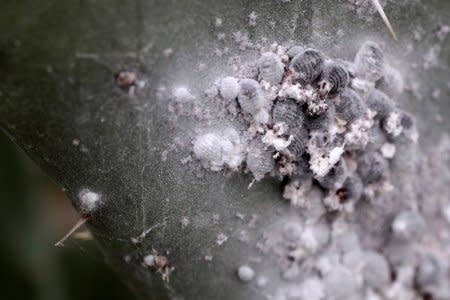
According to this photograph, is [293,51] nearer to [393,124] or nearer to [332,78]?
[332,78]

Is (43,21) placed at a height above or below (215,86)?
above

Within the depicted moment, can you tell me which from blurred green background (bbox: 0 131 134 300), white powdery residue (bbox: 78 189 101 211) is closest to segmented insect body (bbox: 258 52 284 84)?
white powdery residue (bbox: 78 189 101 211)

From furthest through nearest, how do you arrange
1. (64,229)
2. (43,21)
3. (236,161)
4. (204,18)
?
(64,229), (236,161), (204,18), (43,21)

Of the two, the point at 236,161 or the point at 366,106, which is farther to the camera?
the point at 366,106

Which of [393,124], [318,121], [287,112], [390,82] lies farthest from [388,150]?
[287,112]

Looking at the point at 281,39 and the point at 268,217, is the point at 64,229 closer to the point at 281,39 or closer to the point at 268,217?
the point at 268,217

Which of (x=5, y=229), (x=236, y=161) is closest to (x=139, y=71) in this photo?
(x=236, y=161)

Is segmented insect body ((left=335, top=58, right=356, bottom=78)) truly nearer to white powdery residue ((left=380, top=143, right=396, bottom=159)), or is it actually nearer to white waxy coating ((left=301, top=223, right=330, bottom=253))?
white powdery residue ((left=380, top=143, right=396, bottom=159))
